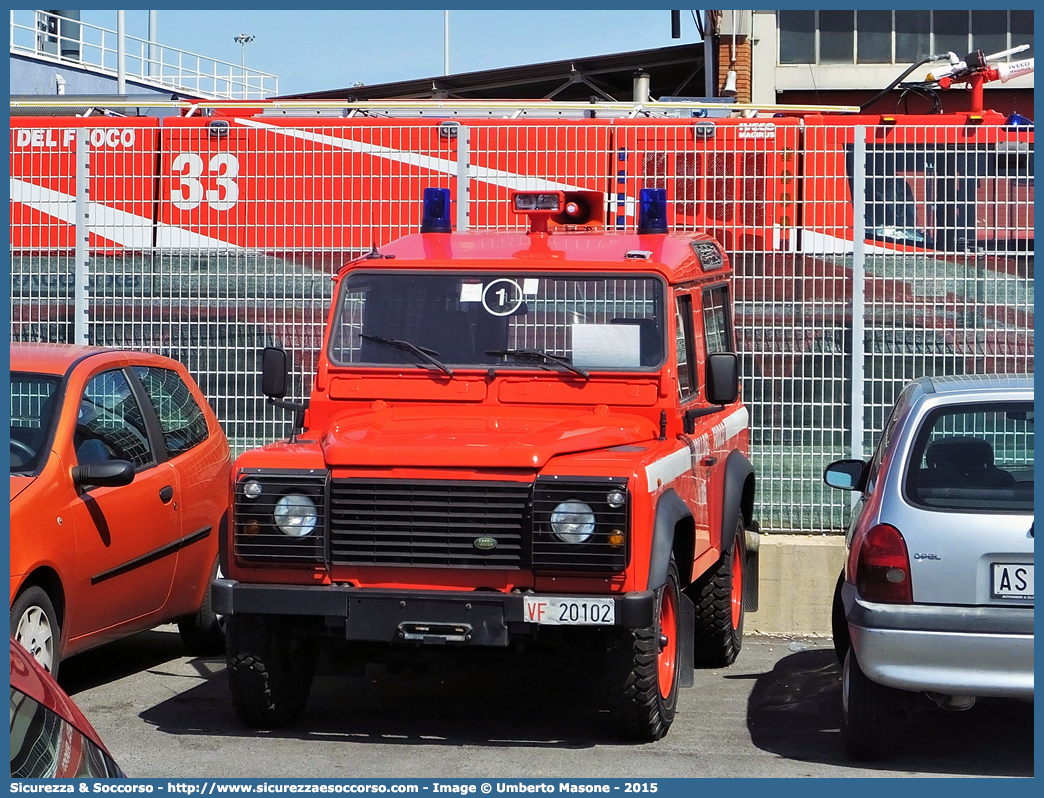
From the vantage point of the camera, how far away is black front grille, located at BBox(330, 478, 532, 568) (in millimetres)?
5922

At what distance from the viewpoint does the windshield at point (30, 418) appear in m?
6.66

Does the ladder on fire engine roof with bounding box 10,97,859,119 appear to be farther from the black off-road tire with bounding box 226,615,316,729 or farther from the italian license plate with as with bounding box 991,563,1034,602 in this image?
the italian license plate with as with bounding box 991,563,1034,602

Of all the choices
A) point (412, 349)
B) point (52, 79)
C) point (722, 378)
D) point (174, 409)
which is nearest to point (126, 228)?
point (174, 409)

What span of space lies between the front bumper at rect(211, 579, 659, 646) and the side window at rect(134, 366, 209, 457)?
1.99 metres

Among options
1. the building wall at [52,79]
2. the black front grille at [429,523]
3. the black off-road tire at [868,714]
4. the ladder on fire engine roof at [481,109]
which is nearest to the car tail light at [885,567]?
the black off-road tire at [868,714]

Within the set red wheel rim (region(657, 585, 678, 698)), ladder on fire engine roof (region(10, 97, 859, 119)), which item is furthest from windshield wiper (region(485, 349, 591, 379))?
ladder on fire engine roof (region(10, 97, 859, 119))

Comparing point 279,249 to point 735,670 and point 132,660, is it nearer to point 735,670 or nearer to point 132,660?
point 132,660

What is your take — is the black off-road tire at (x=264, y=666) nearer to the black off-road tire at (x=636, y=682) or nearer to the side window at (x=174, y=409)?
the black off-road tire at (x=636, y=682)

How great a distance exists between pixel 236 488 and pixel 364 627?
0.79 m

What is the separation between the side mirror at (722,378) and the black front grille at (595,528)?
1.29 metres

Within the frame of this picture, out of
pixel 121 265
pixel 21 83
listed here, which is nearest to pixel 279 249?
pixel 121 265

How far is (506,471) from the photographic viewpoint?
5953 mm

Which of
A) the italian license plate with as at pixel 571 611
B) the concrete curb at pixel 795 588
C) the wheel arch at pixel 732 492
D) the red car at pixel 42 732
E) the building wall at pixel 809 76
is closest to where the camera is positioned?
the red car at pixel 42 732

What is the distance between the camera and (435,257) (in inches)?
284
